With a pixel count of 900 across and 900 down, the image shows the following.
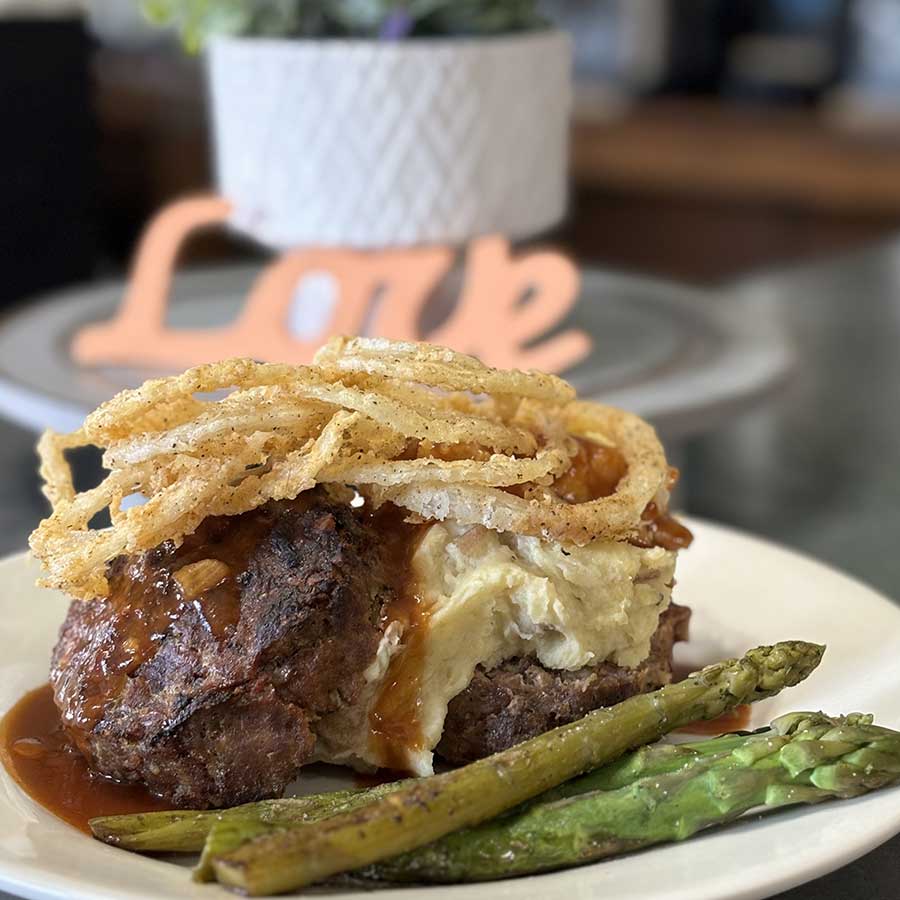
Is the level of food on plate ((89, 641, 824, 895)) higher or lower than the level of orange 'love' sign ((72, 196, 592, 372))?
higher

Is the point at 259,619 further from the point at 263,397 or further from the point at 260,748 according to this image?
the point at 263,397

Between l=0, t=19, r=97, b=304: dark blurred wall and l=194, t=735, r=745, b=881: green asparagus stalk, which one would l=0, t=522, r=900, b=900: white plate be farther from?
l=0, t=19, r=97, b=304: dark blurred wall

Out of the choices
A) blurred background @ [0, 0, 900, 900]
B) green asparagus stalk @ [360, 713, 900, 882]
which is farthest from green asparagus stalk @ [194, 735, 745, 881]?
blurred background @ [0, 0, 900, 900]

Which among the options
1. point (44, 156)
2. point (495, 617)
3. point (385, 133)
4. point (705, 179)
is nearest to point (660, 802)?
point (495, 617)

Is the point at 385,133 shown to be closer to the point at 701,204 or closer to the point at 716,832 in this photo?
the point at 716,832

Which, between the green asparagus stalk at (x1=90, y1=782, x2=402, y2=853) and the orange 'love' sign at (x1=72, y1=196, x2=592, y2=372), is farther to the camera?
the orange 'love' sign at (x1=72, y1=196, x2=592, y2=372)

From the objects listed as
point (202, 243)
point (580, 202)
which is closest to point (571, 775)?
point (580, 202)
